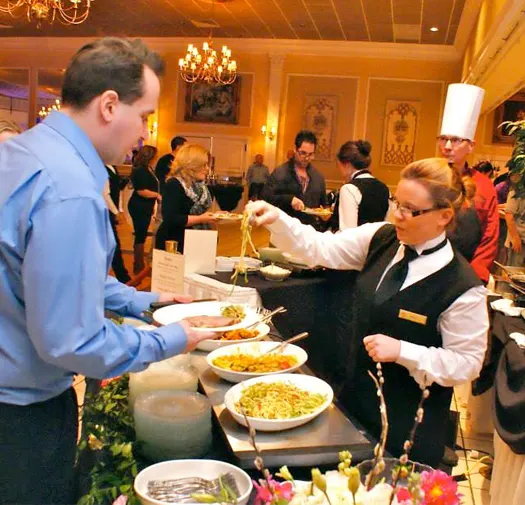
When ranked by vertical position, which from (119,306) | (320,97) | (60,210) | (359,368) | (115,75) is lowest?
(359,368)

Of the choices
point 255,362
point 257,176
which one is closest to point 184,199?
point 255,362

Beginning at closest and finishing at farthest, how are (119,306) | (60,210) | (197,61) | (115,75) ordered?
(60,210) → (115,75) → (119,306) → (197,61)

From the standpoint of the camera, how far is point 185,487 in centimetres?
113

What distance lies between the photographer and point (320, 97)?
1184 centimetres

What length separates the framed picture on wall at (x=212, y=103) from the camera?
1221 cm

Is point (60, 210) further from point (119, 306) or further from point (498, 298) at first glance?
point (498, 298)

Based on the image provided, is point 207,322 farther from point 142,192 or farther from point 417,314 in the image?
point 142,192

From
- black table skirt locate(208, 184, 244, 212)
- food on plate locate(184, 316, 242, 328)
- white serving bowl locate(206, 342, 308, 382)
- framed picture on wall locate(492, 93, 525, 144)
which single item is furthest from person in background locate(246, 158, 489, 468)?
black table skirt locate(208, 184, 244, 212)

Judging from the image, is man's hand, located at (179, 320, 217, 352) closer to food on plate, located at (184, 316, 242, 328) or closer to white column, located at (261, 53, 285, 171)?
food on plate, located at (184, 316, 242, 328)

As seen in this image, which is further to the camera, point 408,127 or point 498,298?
point 408,127

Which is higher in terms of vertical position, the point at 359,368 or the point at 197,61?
the point at 197,61

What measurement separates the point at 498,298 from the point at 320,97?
9.27 metres

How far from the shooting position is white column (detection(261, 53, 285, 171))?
11.8 metres

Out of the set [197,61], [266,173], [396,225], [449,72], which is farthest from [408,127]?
[396,225]
